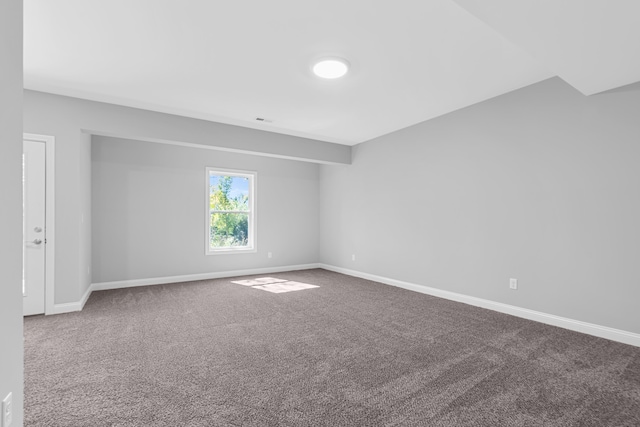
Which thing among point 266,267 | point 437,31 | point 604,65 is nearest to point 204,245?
point 266,267

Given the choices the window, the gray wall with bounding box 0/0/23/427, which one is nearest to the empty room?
the gray wall with bounding box 0/0/23/427

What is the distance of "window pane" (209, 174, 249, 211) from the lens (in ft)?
19.3

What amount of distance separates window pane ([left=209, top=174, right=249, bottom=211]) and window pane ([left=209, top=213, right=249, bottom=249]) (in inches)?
6.3

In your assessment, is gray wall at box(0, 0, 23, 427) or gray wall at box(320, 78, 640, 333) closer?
gray wall at box(0, 0, 23, 427)

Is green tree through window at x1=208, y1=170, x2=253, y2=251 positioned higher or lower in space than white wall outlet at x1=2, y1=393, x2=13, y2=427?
higher

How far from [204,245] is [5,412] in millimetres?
4653

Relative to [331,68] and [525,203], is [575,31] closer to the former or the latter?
[331,68]

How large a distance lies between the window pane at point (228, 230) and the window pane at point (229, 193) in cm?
16

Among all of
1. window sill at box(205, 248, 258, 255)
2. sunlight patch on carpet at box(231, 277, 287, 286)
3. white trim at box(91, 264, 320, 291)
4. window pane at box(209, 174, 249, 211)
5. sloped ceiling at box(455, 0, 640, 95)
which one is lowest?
sunlight patch on carpet at box(231, 277, 287, 286)

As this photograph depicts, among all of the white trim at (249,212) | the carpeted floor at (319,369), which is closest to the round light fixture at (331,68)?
the carpeted floor at (319,369)

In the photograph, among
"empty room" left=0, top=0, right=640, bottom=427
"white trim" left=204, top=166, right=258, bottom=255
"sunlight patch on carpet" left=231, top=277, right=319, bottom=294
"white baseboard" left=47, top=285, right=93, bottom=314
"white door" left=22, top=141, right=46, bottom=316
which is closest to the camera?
"empty room" left=0, top=0, right=640, bottom=427

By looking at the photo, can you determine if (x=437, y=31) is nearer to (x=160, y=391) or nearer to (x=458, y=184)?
(x=458, y=184)

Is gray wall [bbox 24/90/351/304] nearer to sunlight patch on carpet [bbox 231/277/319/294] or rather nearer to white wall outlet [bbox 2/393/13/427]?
sunlight patch on carpet [bbox 231/277/319/294]

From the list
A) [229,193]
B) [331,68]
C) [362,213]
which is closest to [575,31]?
[331,68]
